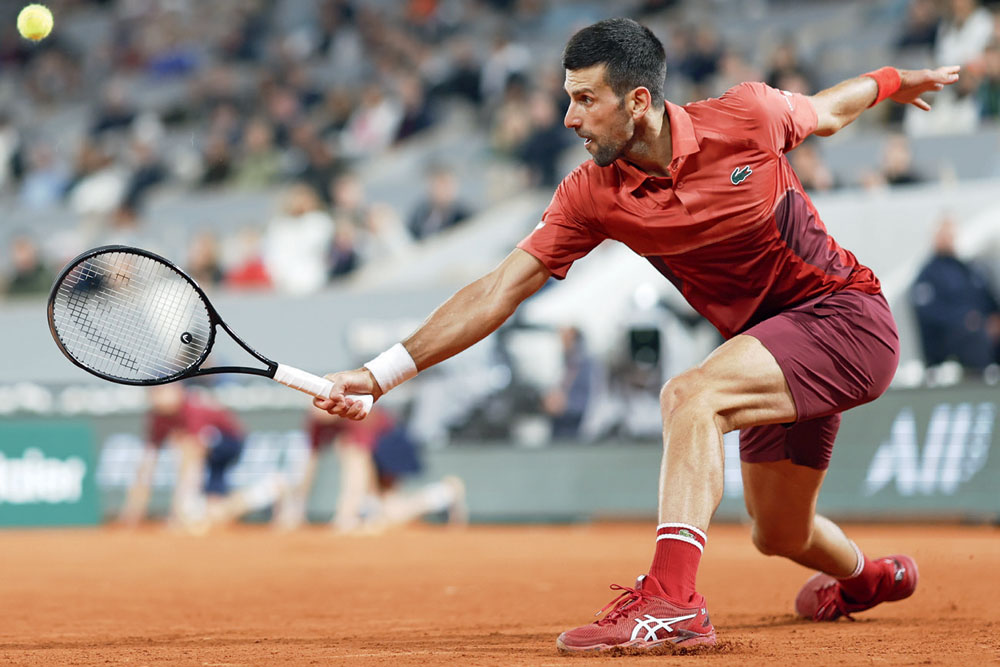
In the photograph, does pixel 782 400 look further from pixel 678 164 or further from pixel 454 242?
pixel 454 242

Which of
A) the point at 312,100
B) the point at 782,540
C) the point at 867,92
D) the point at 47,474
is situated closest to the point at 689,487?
the point at 782,540

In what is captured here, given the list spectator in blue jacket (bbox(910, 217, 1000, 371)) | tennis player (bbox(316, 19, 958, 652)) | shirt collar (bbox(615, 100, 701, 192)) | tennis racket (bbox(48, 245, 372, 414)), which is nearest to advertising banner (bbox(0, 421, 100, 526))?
spectator in blue jacket (bbox(910, 217, 1000, 371))

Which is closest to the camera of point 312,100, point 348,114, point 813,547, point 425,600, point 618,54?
point 618,54

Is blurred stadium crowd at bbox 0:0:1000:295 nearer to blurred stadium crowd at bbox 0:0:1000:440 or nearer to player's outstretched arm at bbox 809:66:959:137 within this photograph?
blurred stadium crowd at bbox 0:0:1000:440

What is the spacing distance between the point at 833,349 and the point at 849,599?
1506 mm

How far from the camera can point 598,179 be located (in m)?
5.34

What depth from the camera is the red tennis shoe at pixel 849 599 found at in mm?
6078

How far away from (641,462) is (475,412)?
2139mm

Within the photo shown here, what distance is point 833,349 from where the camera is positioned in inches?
204

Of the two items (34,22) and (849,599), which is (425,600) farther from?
(34,22)

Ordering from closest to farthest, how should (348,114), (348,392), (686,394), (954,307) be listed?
(686,394) < (348,392) < (954,307) < (348,114)

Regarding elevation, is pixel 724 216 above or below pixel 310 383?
above

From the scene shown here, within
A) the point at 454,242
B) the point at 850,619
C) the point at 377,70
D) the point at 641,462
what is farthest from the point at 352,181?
the point at 850,619

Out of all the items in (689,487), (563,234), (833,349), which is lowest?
(689,487)
